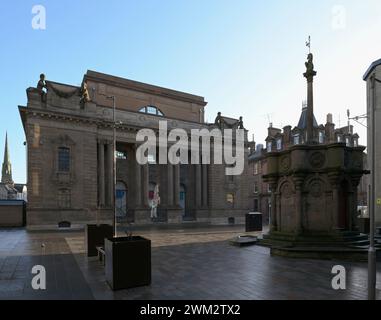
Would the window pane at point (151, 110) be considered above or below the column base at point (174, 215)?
above

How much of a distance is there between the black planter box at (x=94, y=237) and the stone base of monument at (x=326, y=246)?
803 centimetres

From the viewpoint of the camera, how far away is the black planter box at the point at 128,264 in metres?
8.30

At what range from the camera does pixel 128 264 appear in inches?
336

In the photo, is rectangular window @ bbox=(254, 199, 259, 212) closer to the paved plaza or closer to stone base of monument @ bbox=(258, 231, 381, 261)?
stone base of monument @ bbox=(258, 231, 381, 261)

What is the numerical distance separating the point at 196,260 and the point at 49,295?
641cm

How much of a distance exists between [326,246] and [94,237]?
418 inches

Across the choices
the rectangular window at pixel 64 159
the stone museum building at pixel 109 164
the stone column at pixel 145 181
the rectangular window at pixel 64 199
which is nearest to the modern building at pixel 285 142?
the stone museum building at pixel 109 164

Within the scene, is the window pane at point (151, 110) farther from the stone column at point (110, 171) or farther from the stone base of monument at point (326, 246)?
the stone base of monument at point (326, 246)

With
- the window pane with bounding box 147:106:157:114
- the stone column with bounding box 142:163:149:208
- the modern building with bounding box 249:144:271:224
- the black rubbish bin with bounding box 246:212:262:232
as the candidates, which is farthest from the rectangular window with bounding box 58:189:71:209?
the modern building with bounding box 249:144:271:224

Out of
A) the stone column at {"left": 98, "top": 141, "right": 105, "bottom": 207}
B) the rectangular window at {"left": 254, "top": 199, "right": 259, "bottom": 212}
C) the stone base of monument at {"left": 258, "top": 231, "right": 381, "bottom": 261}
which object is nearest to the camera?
the stone base of monument at {"left": 258, "top": 231, "right": 381, "bottom": 261}

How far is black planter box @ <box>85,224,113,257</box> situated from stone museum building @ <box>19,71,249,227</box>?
12647mm

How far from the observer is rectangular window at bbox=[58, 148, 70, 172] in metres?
33.5

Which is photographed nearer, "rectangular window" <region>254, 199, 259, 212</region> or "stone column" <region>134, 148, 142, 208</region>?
"stone column" <region>134, 148, 142, 208</region>
